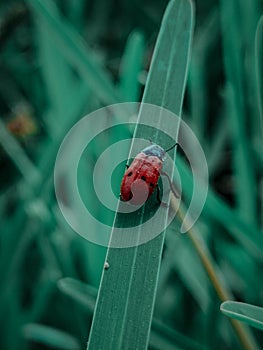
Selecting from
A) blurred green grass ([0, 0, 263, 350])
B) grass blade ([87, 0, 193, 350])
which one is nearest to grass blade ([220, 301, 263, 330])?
grass blade ([87, 0, 193, 350])

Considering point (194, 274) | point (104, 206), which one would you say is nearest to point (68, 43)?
point (104, 206)

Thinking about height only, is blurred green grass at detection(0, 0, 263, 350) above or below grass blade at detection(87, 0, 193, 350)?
above

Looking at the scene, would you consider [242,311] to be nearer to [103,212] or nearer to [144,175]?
[144,175]

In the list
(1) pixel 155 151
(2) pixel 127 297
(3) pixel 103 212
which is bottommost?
(2) pixel 127 297

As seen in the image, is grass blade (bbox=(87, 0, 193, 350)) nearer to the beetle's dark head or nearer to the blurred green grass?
the beetle's dark head

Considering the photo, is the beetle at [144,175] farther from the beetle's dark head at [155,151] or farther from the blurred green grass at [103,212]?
the blurred green grass at [103,212]

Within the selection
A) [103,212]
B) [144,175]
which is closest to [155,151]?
[144,175]
